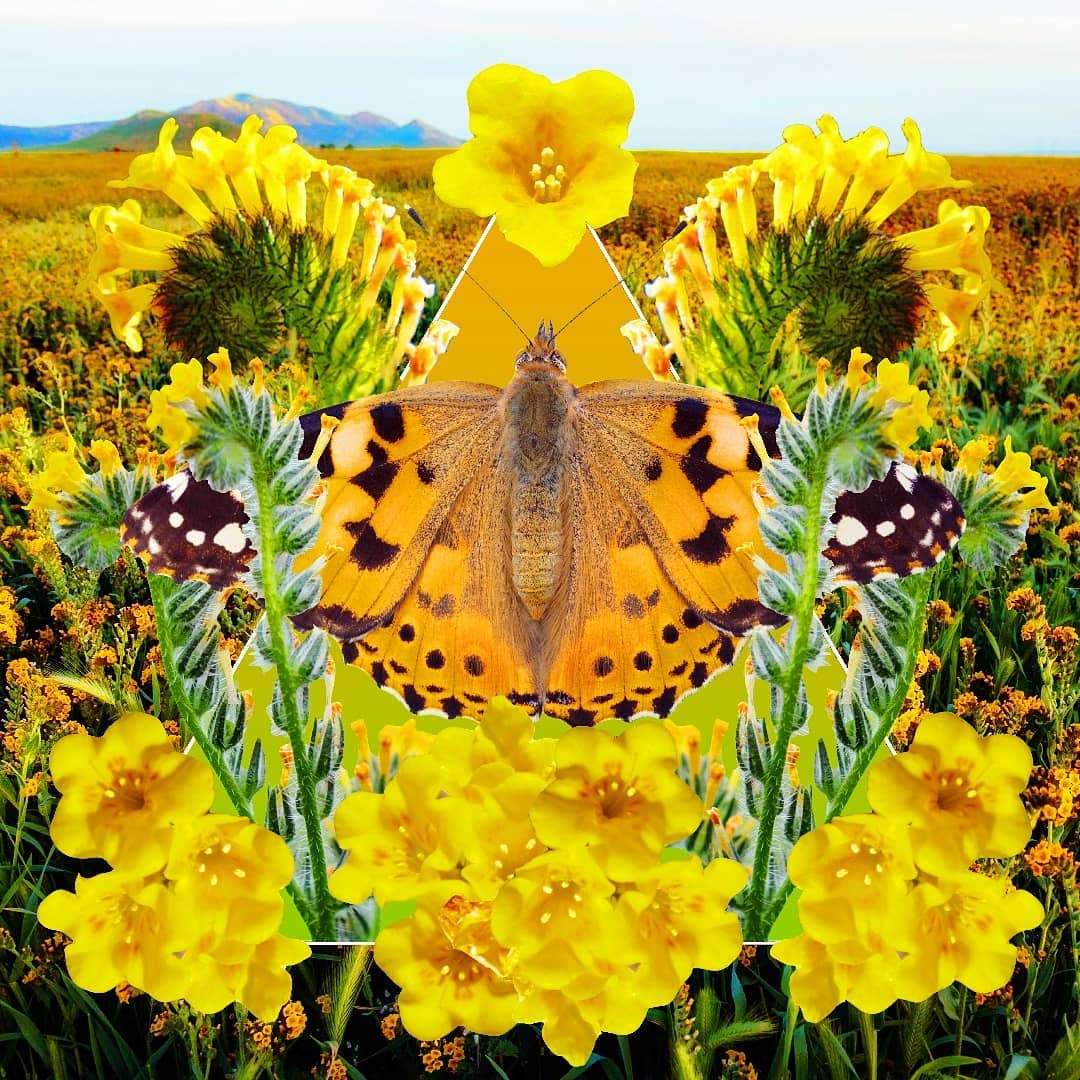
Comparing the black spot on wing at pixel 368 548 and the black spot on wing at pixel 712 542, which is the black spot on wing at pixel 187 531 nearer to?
the black spot on wing at pixel 368 548

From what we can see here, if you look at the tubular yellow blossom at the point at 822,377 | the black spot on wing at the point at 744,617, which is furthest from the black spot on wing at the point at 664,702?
the tubular yellow blossom at the point at 822,377

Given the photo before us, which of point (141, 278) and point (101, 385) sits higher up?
point (141, 278)

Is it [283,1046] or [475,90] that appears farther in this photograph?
[283,1046]

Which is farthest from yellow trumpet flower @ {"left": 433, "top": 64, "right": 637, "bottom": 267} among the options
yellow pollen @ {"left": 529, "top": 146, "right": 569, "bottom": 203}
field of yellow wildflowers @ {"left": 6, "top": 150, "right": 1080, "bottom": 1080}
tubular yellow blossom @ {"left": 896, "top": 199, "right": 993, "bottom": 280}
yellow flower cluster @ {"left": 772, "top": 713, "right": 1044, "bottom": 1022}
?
yellow flower cluster @ {"left": 772, "top": 713, "right": 1044, "bottom": 1022}

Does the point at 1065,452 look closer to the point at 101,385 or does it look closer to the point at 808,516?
the point at 808,516

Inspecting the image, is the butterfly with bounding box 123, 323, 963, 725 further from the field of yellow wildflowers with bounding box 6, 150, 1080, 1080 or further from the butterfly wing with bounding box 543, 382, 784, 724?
the field of yellow wildflowers with bounding box 6, 150, 1080, 1080

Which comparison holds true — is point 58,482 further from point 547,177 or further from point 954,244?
point 954,244

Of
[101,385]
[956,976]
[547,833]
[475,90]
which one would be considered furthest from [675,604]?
[101,385]

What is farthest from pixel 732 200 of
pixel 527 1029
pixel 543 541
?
pixel 527 1029
